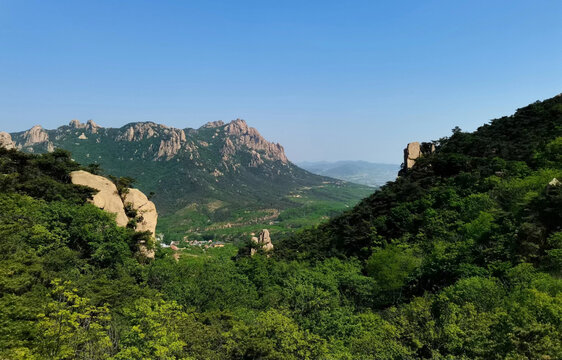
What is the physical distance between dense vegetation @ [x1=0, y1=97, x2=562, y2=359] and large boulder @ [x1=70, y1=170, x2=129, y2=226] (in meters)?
2.17

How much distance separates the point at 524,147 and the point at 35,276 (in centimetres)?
6927

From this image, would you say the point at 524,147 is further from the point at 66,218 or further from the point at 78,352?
the point at 66,218

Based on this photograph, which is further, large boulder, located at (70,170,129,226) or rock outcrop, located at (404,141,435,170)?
rock outcrop, located at (404,141,435,170)

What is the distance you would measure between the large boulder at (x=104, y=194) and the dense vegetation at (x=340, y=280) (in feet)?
7.11

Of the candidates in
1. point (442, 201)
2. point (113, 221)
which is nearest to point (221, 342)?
point (113, 221)

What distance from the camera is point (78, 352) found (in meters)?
16.7

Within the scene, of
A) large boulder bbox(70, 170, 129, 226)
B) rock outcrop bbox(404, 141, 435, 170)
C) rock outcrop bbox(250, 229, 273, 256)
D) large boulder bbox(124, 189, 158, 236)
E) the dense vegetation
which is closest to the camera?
the dense vegetation

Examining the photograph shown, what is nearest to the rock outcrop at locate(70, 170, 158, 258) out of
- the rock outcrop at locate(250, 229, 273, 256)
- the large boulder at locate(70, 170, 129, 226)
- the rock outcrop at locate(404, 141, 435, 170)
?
the large boulder at locate(70, 170, 129, 226)

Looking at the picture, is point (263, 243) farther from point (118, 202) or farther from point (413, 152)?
point (413, 152)

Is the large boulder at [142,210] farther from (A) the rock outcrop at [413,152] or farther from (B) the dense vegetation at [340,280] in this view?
(A) the rock outcrop at [413,152]

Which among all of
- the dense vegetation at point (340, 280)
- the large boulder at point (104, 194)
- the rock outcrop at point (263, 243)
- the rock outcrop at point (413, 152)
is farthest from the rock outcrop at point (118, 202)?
the rock outcrop at point (413, 152)

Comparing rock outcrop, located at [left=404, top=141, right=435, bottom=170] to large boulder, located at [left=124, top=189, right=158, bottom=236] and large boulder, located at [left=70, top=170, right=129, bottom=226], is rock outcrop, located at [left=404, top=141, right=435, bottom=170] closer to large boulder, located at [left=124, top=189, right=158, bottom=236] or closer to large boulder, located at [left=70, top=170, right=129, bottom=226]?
large boulder, located at [left=124, top=189, right=158, bottom=236]

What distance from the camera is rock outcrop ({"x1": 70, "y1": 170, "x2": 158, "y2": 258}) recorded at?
141ft

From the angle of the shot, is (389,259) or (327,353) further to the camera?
(389,259)
